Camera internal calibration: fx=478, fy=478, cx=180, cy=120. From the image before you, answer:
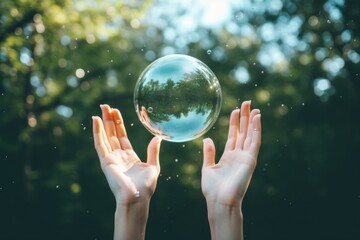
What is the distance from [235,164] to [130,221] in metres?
0.75

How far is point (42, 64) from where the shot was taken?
41.8 feet

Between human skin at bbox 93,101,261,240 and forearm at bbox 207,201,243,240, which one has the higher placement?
human skin at bbox 93,101,261,240

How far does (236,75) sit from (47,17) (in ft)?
29.8

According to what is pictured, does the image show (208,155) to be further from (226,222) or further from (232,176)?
(226,222)

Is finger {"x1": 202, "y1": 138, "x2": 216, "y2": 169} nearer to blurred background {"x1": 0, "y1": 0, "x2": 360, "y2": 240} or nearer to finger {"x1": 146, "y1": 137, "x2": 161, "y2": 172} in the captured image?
finger {"x1": 146, "y1": 137, "x2": 161, "y2": 172}

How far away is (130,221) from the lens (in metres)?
2.86

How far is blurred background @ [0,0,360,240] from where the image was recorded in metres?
13.8

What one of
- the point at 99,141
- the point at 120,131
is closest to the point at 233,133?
the point at 120,131

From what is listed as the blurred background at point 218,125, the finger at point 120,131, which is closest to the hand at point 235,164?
the finger at point 120,131

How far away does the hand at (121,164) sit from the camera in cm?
295

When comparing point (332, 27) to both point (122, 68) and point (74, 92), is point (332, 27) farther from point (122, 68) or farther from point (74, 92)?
point (74, 92)

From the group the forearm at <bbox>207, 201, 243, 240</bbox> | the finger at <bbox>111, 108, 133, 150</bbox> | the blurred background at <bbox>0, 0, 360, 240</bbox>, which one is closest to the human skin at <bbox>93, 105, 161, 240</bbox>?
the finger at <bbox>111, 108, 133, 150</bbox>

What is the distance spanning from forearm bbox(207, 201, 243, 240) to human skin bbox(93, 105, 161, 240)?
42cm

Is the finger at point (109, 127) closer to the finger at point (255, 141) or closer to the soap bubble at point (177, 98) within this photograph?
the soap bubble at point (177, 98)
